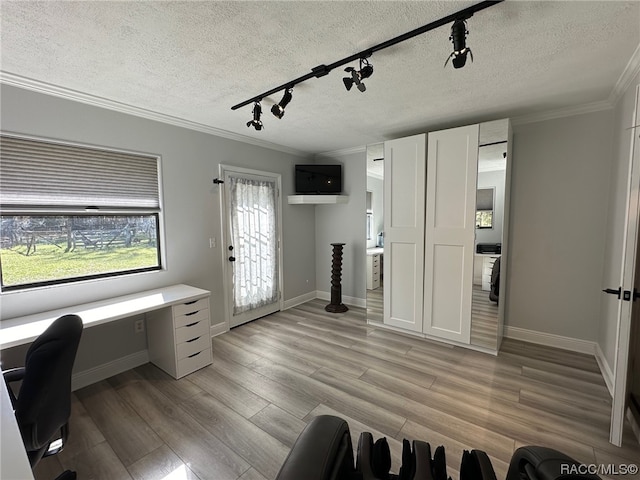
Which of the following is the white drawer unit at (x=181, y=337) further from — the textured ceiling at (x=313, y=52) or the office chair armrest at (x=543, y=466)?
the office chair armrest at (x=543, y=466)

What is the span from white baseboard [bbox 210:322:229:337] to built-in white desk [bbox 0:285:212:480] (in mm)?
681

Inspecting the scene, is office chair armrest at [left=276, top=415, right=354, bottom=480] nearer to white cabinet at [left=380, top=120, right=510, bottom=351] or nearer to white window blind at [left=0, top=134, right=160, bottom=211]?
white cabinet at [left=380, top=120, right=510, bottom=351]

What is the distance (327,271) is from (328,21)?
3.77 metres

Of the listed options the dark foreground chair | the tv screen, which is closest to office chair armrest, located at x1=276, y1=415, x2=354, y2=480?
the dark foreground chair

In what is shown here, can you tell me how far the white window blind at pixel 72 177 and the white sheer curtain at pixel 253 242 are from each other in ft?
3.38

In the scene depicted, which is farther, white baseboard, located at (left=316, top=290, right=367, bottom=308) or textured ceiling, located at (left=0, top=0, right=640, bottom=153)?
white baseboard, located at (left=316, top=290, right=367, bottom=308)

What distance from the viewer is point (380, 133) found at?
3527 millimetres

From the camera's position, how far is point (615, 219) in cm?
244

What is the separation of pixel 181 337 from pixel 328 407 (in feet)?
4.79

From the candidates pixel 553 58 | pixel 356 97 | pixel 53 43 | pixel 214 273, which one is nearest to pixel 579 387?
pixel 553 58

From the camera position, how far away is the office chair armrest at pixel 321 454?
657mm

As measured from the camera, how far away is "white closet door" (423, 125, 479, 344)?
2900 mm

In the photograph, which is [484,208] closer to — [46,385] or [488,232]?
[488,232]

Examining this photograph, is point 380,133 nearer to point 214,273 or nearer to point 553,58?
point 553,58
